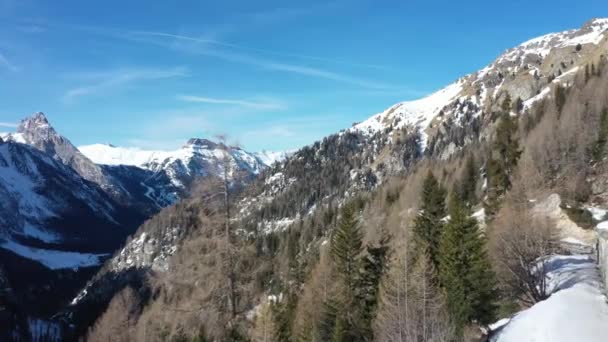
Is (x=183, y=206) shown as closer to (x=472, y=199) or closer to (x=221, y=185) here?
(x=221, y=185)

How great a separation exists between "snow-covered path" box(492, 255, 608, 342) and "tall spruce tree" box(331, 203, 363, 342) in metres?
14.9

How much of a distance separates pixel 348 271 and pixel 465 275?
14.9 meters

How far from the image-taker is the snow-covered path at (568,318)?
23.9 metres

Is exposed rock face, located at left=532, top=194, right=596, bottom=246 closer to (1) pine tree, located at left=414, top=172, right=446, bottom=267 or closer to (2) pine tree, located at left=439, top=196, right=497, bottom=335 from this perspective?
(1) pine tree, located at left=414, top=172, right=446, bottom=267

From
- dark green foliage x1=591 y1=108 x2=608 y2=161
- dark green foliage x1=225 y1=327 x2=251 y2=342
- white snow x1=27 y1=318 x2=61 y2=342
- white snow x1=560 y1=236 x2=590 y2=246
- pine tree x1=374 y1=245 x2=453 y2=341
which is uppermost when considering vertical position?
dark green foliage x1=591 y1=108 x2=608 y2=161

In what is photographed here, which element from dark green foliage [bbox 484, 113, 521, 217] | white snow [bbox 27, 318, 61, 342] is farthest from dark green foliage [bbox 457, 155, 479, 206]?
white snow [bbox 27, 318, 61, 342]

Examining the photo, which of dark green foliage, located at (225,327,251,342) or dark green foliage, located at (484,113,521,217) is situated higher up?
dark green foliage, located at (484,113,521,217)

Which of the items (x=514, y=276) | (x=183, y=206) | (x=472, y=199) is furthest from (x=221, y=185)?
(x=472, y=199)

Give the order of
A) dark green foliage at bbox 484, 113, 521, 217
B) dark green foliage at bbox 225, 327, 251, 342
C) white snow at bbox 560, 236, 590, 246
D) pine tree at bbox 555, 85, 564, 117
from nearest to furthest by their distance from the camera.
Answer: dark green foliage at bbox 225, 327, 251, 342 → white snow at bbox 560, 236, 590, 246 → dark green foliage at bbox 484, 113, 521, 217 → pine tree at bbox 555, 85, 564, 117

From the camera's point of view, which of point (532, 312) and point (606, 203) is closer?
point (532, 312)

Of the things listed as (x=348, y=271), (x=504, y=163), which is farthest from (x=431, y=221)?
(x=504, y=163)

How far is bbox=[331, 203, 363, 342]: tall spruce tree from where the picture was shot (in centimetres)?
4226

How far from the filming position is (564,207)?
62719mm

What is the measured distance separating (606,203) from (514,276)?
35.2m
